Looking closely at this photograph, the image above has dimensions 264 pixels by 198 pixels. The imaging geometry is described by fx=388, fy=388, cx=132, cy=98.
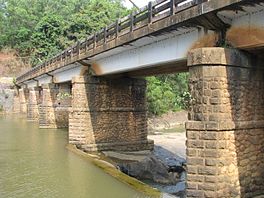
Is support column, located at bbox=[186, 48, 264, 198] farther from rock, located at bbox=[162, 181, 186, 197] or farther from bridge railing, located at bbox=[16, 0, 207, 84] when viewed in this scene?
rock, located at bbox=[162, 181, 186, 197]

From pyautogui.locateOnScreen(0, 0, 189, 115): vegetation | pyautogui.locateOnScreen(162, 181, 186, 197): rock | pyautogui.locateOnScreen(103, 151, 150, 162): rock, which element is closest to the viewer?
pyautogui.locateOnScreen(162, 181, 186, 197): rock

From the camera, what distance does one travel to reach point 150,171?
683 inches

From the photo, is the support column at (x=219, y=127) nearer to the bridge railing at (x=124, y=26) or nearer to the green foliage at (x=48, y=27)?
the bridge railing at (x=124, y=26)

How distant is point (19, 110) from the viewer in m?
55.6

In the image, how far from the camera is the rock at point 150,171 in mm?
16906

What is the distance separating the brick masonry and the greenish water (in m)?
10.3

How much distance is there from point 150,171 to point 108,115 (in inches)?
228

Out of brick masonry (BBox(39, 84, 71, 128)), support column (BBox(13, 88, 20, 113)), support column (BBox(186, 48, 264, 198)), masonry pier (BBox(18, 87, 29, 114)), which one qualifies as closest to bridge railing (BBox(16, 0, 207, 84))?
support column (BBox(186, 48, 264, 198))

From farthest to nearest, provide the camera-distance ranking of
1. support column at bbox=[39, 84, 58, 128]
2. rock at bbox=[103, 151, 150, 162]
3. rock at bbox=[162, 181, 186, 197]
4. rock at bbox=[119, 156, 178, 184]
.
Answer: support column at bbox=[39, 84, 58, 128] < rock at bbox=[103, 151, 150, 162] < rock at bbox=[119, 156, 178, 184] < rock at bbox=[162, 181, 186, 197]

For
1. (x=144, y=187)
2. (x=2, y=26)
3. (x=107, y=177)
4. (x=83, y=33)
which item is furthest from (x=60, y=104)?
(x=2, y=26)

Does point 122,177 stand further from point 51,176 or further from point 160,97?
point 160,97

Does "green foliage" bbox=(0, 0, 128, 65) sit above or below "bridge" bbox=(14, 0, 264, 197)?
above

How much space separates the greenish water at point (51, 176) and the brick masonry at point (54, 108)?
10.3 metres

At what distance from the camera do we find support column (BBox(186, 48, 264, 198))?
31.6 ft
